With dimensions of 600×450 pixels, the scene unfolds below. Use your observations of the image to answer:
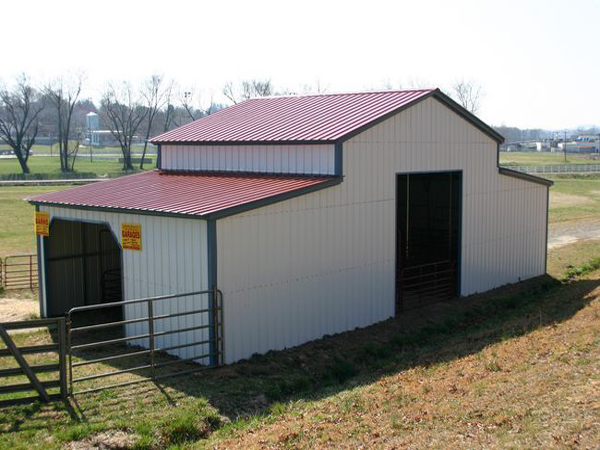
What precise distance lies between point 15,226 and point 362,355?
28.5 m

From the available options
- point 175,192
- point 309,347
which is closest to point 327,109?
point 175,192

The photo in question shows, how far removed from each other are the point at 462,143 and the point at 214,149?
20.6 feet

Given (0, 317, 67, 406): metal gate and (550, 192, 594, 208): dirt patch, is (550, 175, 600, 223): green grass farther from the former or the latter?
(0, 317, 67, 406): metal gate

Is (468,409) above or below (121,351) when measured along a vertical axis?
above

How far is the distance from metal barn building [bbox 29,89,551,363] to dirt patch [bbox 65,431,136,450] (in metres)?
3.82

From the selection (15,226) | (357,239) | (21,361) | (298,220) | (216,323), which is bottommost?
(15,226)

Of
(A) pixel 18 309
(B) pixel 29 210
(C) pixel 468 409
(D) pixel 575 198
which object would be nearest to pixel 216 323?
(C) pixel 468 409

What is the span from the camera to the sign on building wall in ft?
47.4

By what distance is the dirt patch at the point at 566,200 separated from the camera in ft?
155

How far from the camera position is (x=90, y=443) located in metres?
9.33

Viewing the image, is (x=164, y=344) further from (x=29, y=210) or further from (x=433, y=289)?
(x=29, y=210)

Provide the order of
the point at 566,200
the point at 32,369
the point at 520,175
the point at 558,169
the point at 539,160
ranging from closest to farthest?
1. the point at 32,369
2. the point at 520,175
3. the point at 566,200
4. the point at 558,169
5. the point at 539,160

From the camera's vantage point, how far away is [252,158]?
17844 mm

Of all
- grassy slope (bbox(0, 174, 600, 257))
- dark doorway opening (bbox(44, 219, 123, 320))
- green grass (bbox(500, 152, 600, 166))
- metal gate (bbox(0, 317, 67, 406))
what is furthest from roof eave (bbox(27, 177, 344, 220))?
green grass (bbox(500, 152, 600, 166))
